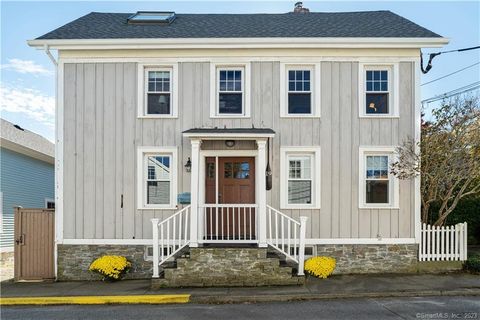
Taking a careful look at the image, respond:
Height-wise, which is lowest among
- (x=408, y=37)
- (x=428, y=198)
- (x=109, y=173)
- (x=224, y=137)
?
(x=428, y=198)

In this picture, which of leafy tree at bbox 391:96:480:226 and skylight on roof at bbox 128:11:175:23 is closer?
leafy tree at bbox 391:96:480:226

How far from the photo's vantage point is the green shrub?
9.26 m

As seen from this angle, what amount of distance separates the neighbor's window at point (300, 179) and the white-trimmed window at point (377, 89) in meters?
1.96

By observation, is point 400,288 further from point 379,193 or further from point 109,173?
point 109,173

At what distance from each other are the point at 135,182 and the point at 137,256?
1.85 metres

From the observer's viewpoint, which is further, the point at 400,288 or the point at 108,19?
the point at 108,19

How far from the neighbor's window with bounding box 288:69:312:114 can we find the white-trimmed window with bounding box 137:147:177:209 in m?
3.27

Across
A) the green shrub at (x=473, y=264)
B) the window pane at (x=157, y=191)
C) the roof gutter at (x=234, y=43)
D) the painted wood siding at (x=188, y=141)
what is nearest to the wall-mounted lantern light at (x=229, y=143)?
the painted wood siding at (x=188, y=141)

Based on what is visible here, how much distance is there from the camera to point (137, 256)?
9.58 m

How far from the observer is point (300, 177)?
9828 mm

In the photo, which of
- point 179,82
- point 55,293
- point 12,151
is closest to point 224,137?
point 179,82

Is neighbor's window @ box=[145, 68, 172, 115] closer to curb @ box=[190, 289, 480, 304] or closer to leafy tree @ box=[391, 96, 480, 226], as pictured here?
curb @ box=[190, 289, 480, 304]

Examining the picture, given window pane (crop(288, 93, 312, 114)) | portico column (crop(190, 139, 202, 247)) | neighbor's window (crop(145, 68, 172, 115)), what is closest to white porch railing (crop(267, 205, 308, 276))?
portico column (crop(190, 139, 202, 247))

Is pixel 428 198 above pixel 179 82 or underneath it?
underneath
